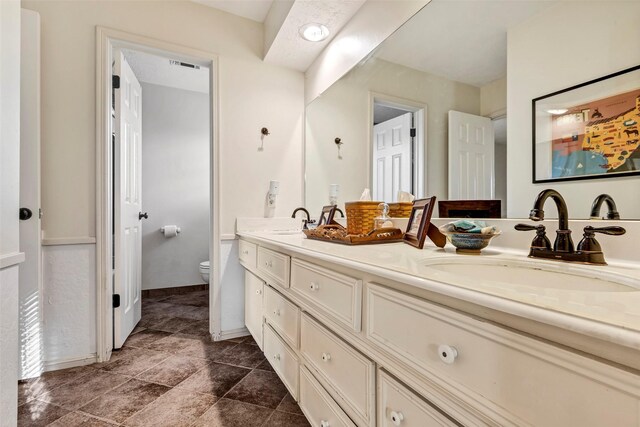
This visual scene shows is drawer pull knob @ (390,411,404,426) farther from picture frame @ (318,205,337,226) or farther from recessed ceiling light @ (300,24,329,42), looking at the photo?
recessed ceiling light @ (300,24,329,42)

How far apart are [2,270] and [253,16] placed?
2.30m

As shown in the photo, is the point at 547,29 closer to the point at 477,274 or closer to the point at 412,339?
the point at 477,274

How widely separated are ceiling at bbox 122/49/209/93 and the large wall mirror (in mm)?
2081

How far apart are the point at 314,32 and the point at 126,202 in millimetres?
1820

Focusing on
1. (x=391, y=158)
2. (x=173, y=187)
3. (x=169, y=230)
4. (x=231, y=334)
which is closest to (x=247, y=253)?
(x=231, y=334)

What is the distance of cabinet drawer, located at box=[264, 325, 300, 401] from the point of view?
1.31 meters

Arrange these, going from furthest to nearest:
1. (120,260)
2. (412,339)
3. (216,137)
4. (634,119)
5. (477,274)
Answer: (216,137) → (120,260) → (477,274) → (634,119) → (412,339)

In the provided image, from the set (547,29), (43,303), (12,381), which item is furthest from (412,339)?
(43,303)

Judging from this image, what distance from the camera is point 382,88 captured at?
1820mm

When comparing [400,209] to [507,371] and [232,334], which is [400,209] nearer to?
[507,371]

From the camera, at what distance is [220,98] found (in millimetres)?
2312

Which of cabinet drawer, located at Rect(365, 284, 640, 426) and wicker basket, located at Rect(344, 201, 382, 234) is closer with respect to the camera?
cabinet drawer, located at Rect(365, 284, 640, 426)

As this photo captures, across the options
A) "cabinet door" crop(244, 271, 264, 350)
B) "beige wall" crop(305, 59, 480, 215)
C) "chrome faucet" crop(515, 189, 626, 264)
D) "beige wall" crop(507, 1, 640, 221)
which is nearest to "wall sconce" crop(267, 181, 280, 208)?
"beige wall" crop(305, 59, 480, 215)

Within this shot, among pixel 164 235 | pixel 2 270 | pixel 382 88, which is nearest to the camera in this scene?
pixel 2 270
